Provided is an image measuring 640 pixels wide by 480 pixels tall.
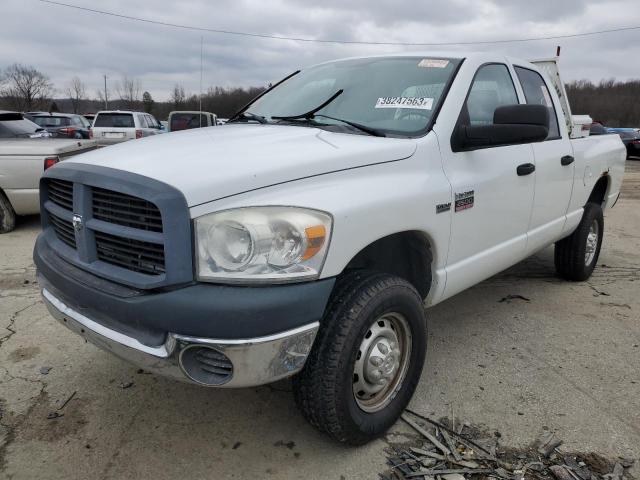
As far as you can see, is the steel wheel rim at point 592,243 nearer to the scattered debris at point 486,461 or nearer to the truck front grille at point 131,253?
the scattered debris at point 486,461

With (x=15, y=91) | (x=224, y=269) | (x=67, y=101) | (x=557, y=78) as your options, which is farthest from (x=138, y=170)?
(x=67, y=101)

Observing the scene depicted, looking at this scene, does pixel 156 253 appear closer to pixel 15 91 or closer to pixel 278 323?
pixel 278 323

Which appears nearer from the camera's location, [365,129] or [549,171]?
[365,129]

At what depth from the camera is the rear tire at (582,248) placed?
4594mm

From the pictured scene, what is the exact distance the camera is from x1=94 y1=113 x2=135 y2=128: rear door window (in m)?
14.7

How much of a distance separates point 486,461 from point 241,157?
1736mm

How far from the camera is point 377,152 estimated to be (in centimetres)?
241

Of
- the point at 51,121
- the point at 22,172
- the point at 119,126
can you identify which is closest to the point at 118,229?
the point at 22,172

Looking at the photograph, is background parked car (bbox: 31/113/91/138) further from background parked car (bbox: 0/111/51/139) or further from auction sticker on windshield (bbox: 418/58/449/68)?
auction sticker on windshield (bbox: 418/58/449/68)

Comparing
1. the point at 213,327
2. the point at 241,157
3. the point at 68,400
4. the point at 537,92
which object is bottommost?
the point at 68,400

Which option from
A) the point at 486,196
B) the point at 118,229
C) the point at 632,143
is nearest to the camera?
the point at 118,229

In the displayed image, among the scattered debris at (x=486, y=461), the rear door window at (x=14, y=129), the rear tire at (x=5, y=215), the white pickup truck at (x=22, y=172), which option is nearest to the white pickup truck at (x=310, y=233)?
the scattered debris at (x=486, y=461)

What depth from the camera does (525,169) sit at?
3.32 m

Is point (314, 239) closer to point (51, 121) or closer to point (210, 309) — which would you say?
point (210, 309)
